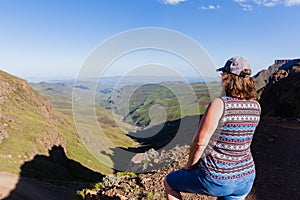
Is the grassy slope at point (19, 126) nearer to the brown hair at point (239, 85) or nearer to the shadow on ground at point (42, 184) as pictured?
the shadow on ground at point (42, 184)

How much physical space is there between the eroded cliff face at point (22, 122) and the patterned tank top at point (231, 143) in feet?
171

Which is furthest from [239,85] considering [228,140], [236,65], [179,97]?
[179,97]

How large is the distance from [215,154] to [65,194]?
34670 millimetres

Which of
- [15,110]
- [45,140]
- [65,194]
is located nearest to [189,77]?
[65,194]

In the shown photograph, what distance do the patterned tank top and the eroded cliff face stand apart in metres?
52.1

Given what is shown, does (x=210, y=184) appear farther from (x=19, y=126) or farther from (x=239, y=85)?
(x=19, y=126)

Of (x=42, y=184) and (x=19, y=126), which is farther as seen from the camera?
(x=19, y=126)

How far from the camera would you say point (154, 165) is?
1422cm

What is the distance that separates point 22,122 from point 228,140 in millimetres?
66340

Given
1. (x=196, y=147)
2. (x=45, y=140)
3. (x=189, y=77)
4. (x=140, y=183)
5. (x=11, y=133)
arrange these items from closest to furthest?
1. (x=196, y=147)
2. (x=189, y=77)
3. (x=140, y=183)
4. (x=11, y=133)
5. (x=45, y=140)

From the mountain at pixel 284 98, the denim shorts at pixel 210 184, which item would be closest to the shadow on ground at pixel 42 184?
the denim shorts at pixel 210 184

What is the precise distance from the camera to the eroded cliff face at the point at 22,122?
53703mm

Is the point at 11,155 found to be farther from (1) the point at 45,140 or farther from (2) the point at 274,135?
(2) the point at 274,135

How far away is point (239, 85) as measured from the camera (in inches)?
148
